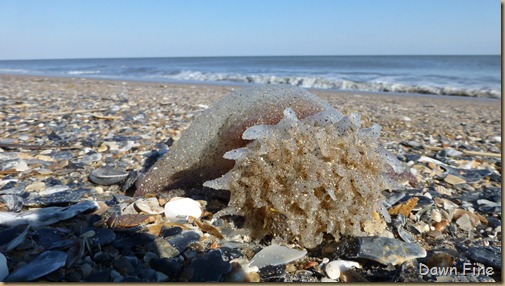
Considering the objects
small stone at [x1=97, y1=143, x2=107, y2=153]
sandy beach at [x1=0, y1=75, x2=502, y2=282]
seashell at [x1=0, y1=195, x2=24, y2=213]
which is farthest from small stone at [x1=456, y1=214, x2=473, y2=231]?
small stone at [x1=97, y1=143, x2=107, y2=153]

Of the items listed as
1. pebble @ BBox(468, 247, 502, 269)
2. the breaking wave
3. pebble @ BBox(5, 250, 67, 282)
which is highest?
pebble @ BBox(5, 250, 67, 282)

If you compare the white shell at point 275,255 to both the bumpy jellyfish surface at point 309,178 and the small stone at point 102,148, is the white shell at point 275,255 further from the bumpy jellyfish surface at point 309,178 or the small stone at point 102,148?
the small stone at point 102,148

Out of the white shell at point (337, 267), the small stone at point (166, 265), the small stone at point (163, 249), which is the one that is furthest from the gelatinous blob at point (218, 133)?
the white shell at point (337, 267)

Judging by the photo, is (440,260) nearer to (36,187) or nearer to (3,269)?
(3,269)

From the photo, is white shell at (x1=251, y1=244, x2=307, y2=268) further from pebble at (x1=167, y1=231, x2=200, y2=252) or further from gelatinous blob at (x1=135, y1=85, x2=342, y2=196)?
gelatinous blob at (x1=135, y1=85, x2=342, y2=196)

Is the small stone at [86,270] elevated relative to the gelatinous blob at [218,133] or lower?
lower

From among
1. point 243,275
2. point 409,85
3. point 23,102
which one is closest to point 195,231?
point 243,275

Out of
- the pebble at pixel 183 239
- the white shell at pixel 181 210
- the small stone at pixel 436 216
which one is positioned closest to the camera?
the pebble at pixel 183 239
